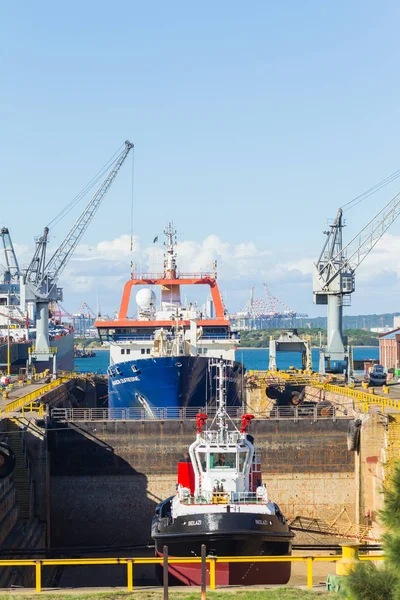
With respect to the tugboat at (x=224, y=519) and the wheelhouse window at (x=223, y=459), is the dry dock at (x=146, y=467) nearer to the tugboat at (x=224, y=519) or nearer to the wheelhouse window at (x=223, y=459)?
the tugboat at (x=224, y=519)

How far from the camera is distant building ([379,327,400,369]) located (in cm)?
14466

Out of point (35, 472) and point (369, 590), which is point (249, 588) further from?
point (35, 472)

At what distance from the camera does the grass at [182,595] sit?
85.1ft

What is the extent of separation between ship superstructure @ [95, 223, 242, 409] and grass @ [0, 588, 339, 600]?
43085 mm

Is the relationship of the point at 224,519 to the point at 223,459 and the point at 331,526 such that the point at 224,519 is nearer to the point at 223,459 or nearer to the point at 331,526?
the point at 223,459

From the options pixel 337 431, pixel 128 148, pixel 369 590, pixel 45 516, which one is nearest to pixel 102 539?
pixel 45 516

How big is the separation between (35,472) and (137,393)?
62.7 feet

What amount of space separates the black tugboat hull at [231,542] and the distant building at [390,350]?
110 m

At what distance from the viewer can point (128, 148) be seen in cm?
A: 16300

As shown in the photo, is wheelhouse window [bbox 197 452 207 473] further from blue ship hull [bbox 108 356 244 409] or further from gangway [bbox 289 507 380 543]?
A: blue ship hull [bbox 108 356 244 409]

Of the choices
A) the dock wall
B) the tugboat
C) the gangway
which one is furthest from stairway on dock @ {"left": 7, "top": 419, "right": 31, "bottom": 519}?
the gangway

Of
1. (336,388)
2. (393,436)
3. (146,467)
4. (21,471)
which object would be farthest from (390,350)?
(21,471)

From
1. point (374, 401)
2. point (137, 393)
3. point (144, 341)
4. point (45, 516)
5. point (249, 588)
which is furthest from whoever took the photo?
point (144, 341)

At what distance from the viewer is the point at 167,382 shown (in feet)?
231
